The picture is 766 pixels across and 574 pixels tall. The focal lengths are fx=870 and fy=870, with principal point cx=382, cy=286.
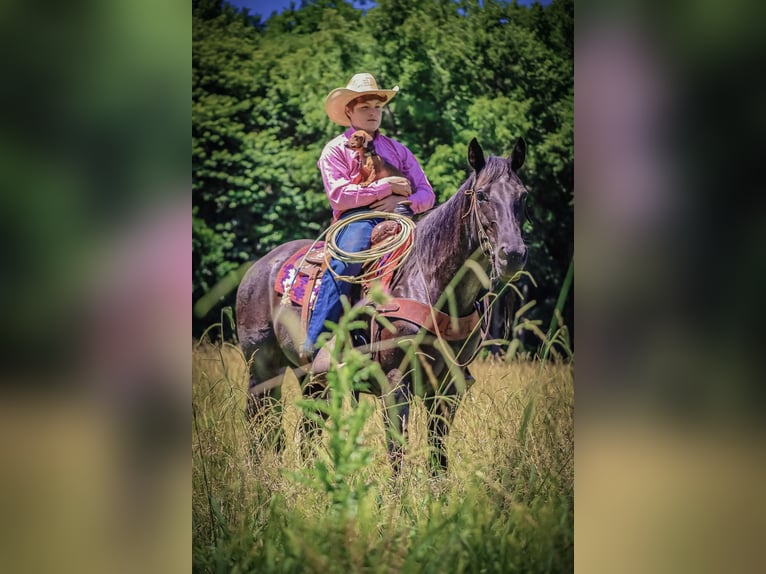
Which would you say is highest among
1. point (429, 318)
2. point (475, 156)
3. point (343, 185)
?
point (475, 156)

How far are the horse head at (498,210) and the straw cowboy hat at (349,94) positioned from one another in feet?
1.63

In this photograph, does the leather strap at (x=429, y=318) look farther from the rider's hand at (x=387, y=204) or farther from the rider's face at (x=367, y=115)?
the rider's face at (x=367, y=115)

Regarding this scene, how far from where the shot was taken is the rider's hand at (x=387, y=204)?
4094mm

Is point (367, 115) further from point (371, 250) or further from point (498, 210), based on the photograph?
point (498, 210)

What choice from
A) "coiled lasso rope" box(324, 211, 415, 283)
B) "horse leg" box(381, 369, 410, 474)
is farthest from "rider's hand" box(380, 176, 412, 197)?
"horse leg" box(381, 369, 410, 474)

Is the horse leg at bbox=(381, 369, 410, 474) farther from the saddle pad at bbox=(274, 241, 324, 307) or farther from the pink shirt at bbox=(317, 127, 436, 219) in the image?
the pink shirt at bbox=(317, 127, 436, 219)

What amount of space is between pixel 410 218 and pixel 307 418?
1.06 meters

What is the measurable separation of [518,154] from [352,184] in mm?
803

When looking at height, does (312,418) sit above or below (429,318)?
below

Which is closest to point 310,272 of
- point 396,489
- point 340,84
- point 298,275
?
point 298,275

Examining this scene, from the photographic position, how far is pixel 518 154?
414 cm
